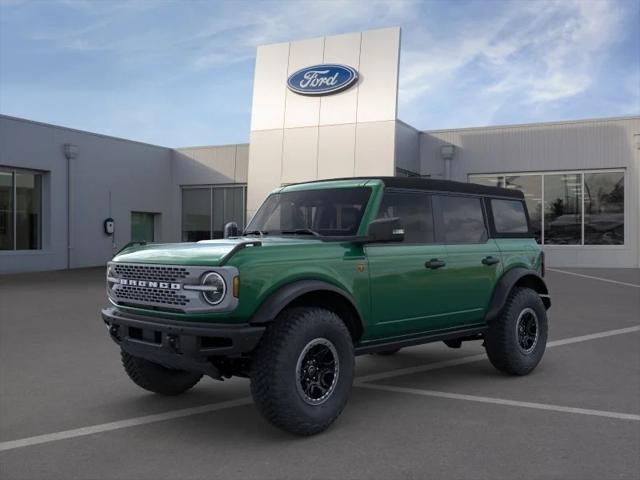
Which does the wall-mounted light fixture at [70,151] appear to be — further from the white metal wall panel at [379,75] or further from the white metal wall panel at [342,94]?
the white metal wall panel at [379,75]

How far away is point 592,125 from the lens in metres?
21.2

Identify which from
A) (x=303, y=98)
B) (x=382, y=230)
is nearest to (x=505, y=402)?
(x=382, y=230)

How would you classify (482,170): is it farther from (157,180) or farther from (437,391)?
(437,391)

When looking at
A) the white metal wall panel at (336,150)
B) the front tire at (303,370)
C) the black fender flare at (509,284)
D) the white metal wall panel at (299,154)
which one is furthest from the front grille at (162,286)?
the white metal wall panel at (299,154)

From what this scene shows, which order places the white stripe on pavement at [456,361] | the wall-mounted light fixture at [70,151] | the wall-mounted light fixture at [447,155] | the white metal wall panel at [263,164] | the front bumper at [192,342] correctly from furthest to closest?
the wall-mounted light fixture at [447,155] → the white metal wall panel at [263,164] → the wall-mounted light fixture at [70,151] → the white stripe on pavement at [456,361] → the front bumper at [192,342]

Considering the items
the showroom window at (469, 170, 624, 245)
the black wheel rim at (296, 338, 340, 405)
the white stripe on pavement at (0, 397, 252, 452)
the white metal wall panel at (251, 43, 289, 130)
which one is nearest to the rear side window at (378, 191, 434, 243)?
the black wheel rim at (296, 338, 340, 405)

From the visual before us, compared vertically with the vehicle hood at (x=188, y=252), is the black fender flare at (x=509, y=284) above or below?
below

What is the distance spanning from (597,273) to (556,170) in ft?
14.3

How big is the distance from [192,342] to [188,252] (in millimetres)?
645

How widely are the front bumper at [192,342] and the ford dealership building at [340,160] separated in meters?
16.0

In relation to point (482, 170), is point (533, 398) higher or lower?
lower

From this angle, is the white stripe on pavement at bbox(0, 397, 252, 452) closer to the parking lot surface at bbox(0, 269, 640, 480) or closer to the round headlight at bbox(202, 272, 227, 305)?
the parking lot surface at bbox(0, 269, 640, 480)

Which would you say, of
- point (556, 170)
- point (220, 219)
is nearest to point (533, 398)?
point (556, 170)

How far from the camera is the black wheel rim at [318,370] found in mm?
4328
